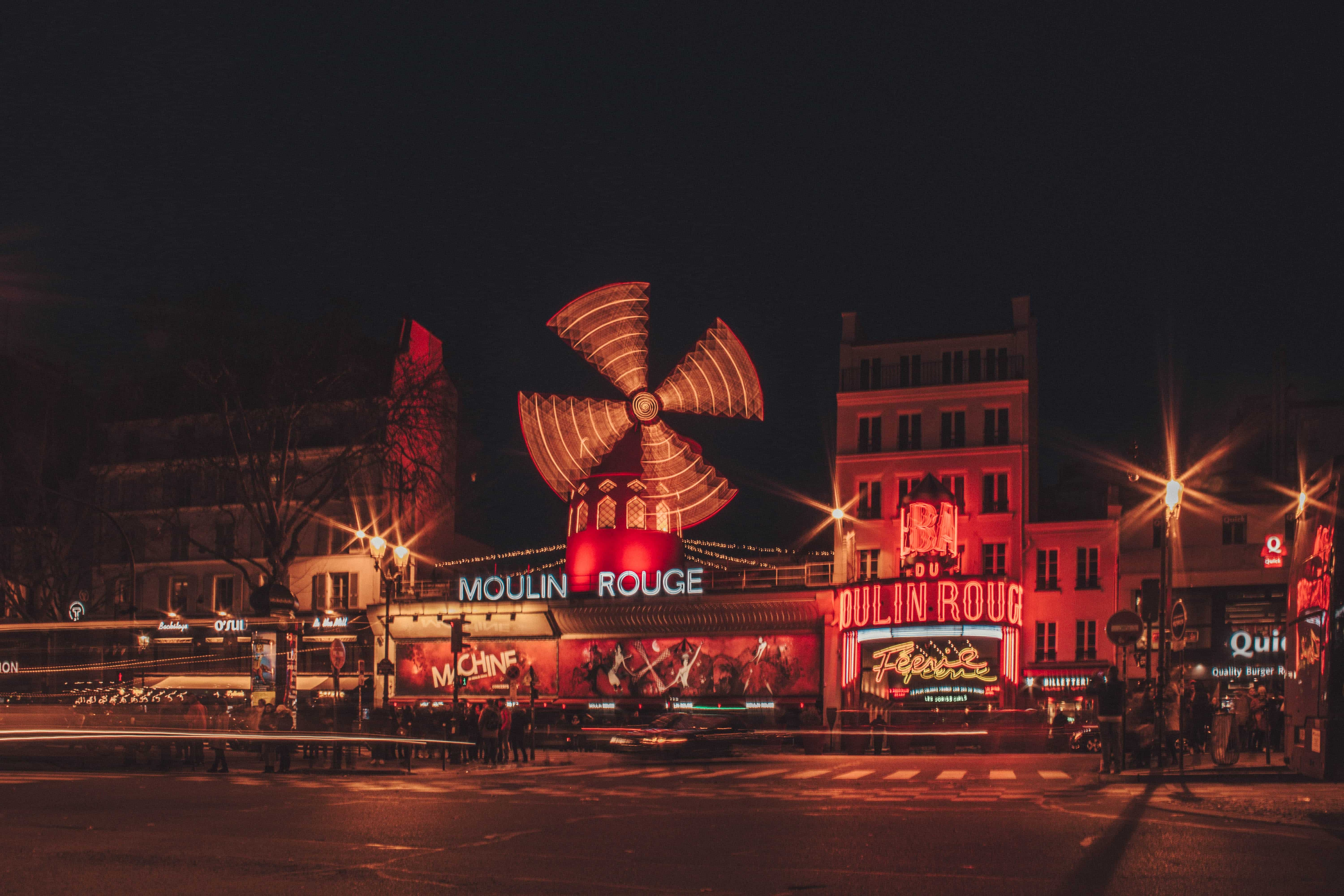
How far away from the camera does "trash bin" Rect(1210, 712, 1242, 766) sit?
66.9 ft

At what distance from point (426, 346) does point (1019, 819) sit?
47.7 metres

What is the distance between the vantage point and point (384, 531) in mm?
56438

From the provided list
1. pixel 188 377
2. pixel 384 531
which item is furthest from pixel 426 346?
pixel 188 377

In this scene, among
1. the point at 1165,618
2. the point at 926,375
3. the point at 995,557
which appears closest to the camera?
the point at 1165,618

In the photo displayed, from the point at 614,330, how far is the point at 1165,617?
92.4 feet

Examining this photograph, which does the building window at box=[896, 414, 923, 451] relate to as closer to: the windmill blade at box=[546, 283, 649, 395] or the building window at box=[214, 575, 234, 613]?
the windmill blade at box=[546, 283, 649, 395]

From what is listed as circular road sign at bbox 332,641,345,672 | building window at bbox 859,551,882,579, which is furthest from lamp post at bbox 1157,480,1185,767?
building window at bbox 859,551,882,579

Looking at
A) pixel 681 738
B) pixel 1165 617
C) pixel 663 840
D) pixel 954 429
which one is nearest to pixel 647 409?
pixel 954 429

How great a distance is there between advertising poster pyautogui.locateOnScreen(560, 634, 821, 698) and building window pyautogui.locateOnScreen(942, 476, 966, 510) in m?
6.88

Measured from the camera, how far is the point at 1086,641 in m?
45.6

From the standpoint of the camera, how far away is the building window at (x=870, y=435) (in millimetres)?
48875

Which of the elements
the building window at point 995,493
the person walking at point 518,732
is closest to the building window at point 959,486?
the building window at point 995,493

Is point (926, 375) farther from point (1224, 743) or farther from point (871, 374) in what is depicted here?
point (1224, 743)

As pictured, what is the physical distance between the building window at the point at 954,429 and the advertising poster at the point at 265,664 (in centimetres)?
2333
